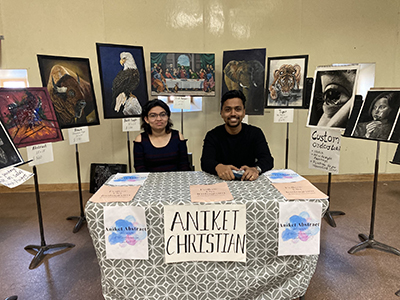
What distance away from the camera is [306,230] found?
4.24 ft

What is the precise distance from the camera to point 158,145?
7.22 ft

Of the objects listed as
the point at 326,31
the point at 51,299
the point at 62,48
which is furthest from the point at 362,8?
the point at 51,299

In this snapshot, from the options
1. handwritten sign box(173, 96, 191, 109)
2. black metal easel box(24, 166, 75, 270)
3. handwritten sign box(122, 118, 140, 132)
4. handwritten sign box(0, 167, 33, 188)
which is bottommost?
black metal easel box(24, 166, 75, 270)

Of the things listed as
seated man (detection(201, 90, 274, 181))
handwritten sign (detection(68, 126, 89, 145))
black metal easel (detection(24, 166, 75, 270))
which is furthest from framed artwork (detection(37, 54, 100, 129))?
seated man (detection(201, 90, 274, 181))

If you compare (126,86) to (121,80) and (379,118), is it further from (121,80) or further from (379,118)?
(379,118)

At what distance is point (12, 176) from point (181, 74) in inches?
80.5

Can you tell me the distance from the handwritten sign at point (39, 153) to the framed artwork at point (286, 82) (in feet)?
7.23

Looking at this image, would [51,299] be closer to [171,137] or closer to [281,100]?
[171,137]

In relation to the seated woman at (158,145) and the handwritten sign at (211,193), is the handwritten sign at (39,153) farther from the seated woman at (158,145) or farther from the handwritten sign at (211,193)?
the handwritten sign at (211,193)

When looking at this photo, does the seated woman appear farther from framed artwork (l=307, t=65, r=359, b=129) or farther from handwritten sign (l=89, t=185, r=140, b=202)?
framed artwork (l=307, t=65, r=359, b=129)

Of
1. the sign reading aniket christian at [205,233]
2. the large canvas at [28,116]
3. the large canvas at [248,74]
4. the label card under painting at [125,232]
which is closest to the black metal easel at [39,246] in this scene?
the large canvas at [28,116]

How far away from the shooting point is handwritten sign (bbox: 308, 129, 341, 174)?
2385 mm

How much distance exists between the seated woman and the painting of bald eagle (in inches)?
25.0

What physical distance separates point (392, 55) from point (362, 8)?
29.4 inches
